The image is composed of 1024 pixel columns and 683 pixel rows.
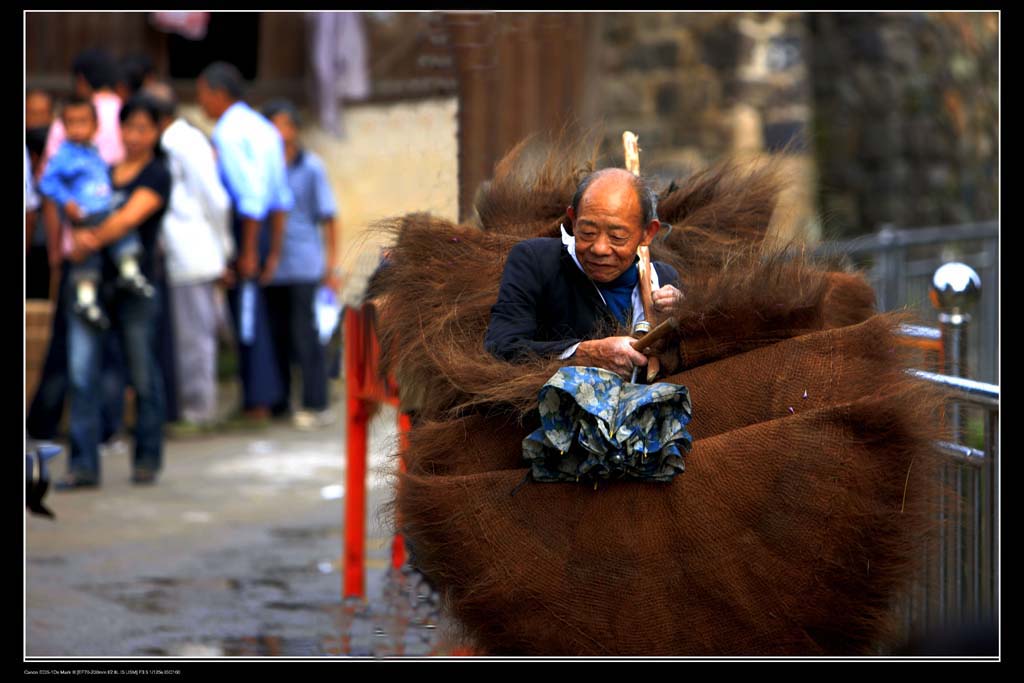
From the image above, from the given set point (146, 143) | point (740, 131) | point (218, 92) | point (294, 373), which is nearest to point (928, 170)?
point (740, 131)

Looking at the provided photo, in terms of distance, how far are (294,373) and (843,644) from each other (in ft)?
25.1

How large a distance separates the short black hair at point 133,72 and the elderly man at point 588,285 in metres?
5.54

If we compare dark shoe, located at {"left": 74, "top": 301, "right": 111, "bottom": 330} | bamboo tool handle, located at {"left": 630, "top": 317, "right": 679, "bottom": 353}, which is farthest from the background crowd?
bamboo tool handle, located at {"left": 630, "top": 317, "right": 679, "bottom": 353}

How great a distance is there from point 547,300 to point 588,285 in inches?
4.2

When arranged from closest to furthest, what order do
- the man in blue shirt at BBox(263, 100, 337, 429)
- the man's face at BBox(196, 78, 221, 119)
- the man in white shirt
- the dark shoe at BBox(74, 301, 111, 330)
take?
the dark shoe at BBox(74, 301, 111, 330) < the man in white shirt < the man's face at BBox(196, 78, 221, 119) < the man in blue shirt at BBox(263, 100, 337, 429)

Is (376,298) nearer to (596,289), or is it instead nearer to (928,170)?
(596,289)

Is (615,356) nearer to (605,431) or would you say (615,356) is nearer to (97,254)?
(605,431)

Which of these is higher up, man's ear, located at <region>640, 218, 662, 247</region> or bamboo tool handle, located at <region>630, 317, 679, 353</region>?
man's ear, located at <region>640, 218, 662, 247</region>

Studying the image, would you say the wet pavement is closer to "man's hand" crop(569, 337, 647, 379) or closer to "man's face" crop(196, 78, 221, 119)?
"man's hand" crop(569, 337, 647, 379)

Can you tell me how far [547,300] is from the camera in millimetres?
3471

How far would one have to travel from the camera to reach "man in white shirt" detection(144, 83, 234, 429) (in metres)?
8.09

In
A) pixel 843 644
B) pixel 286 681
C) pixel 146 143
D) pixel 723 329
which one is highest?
pixel 146 143

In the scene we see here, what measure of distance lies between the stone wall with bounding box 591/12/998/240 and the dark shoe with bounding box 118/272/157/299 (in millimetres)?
5047
